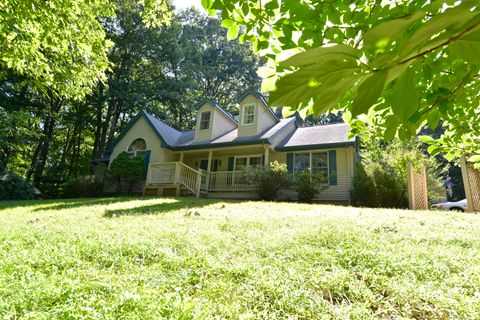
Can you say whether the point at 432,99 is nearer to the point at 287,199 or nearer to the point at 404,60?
the point at 404,60

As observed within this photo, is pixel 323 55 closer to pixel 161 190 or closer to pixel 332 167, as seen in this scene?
pixel 332 167

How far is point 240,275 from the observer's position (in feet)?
8.41

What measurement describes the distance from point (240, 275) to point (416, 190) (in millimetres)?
9248

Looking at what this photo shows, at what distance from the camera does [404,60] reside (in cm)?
46

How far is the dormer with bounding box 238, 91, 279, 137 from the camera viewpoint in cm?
1501

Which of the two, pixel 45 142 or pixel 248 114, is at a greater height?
pixel 248 114

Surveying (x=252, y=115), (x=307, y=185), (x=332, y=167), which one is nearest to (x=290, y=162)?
(x=332, y=167)

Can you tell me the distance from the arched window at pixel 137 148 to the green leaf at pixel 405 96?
686 inches

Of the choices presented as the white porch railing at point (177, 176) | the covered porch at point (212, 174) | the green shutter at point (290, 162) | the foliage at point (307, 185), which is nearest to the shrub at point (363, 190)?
the foliage at point (307, 185)

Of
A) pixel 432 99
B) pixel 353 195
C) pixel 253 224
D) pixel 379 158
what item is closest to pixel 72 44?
pixel 253 224

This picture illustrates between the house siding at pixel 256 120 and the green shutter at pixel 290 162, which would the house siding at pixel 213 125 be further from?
the green shutter at pixel 290 162

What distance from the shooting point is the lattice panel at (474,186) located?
9.62 metres

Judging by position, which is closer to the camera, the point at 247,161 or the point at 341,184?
the point at 341,184

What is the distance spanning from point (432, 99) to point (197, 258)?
8.55 feet
